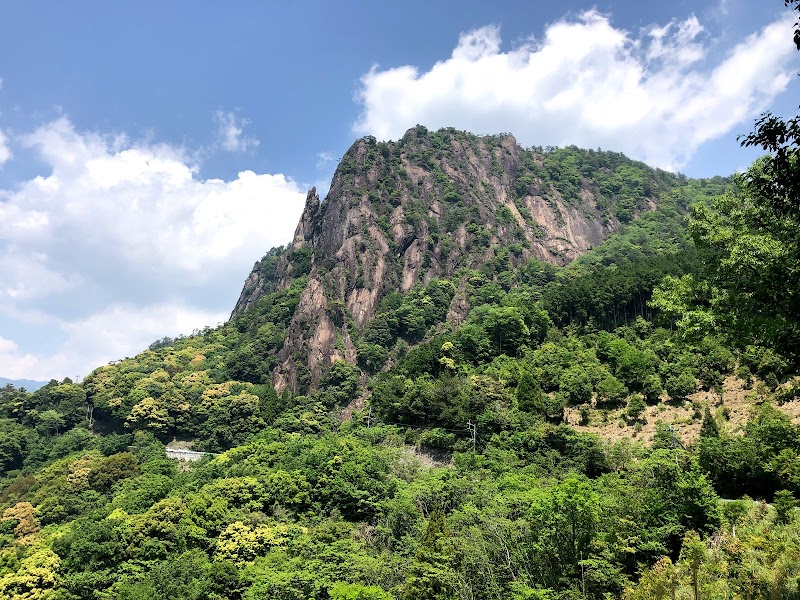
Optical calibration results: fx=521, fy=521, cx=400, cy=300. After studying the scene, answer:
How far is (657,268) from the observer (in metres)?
61.9

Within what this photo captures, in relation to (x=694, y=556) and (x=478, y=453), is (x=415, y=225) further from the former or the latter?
(x=694, y=556)

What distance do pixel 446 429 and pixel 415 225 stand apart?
63.2 meters

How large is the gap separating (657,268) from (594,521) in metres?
48.5

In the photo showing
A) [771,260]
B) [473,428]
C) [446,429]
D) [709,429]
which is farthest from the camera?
[446,429]

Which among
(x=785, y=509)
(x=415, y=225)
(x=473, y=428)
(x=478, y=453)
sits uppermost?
(x=415, y=225)

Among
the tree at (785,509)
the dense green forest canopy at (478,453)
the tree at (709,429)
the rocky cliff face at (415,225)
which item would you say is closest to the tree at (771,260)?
the dense green forest canopy at (478,453)

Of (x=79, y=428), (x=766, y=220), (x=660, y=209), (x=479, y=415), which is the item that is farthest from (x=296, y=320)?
(x=660, y=209)

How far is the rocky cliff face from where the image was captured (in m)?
86.4

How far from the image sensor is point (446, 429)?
45969mm

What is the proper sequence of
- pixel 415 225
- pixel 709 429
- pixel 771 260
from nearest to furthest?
pixel 771 260 → pixel 709 429 → pixel 415 225

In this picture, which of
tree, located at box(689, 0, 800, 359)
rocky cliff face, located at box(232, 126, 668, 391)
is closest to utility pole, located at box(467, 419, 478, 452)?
tree, located at box(689, 0, 800, 359)

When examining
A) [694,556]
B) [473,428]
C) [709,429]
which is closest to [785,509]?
Answer: [694,556]

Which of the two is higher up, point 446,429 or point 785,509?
point 446,429

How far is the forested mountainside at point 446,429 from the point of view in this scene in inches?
680
